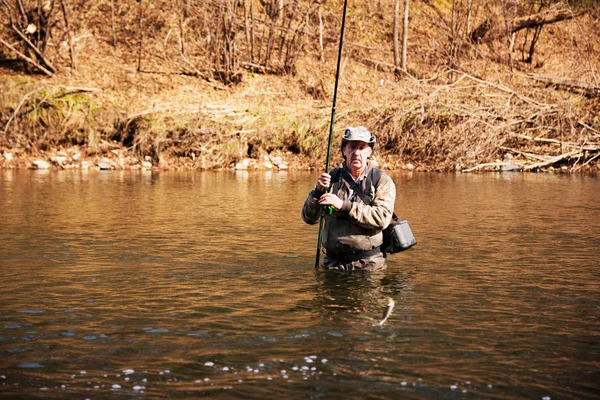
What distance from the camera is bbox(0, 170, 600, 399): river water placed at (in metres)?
4.97

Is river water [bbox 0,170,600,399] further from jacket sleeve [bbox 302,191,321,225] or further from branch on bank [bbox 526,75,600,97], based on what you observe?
branch on bank [bbox 526,75,600,97]

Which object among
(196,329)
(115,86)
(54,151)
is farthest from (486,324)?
(115,86)

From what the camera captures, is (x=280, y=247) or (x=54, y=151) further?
(x=54, y=151)

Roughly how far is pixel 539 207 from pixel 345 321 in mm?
9582

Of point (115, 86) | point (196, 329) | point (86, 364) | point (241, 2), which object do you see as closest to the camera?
point (86, 364)

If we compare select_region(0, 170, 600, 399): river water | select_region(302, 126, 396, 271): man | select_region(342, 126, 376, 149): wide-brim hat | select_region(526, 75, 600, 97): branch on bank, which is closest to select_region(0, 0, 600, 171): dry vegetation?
select_region(526, 75, 600, 97): branch on bank

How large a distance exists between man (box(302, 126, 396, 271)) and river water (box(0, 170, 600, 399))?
256mm

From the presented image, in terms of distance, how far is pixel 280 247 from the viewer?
10406 millimetres

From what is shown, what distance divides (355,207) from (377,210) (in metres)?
0.25

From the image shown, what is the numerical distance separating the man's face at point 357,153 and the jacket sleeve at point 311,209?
1.68 ft

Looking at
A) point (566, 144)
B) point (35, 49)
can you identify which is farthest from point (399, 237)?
point (35, 49)

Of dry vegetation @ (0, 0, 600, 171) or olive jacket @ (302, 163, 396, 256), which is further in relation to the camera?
dry vegetation @ (0, 0, 600, 171)

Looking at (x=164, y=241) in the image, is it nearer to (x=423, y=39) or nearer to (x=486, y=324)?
(x=486, y=324)

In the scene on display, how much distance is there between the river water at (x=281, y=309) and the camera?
16.3 ft
